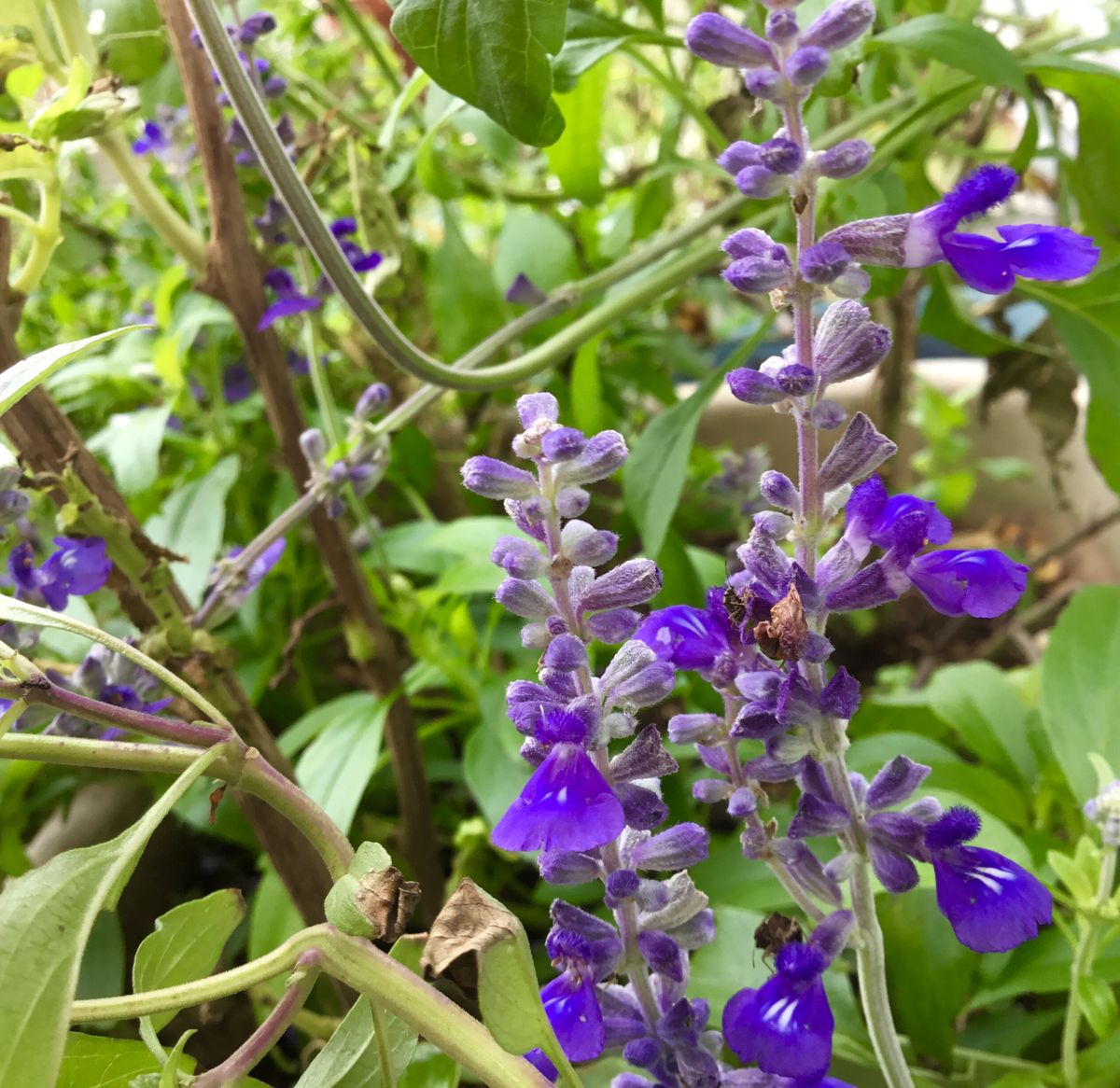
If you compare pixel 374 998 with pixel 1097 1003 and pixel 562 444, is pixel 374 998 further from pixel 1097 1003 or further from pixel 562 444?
pixel 1097 1003

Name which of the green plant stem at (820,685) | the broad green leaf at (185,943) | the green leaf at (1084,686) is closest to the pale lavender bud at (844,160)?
the green plant stem at (820,685)

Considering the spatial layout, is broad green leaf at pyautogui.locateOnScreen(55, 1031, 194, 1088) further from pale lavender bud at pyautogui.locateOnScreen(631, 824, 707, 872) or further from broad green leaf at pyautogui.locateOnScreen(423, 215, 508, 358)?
broad green leaf at pyautogui.locateOnScreen(423, 215, 508, 358)

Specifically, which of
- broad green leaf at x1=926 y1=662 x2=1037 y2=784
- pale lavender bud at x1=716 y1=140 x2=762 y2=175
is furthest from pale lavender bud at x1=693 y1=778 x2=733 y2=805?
broad green leaf at x1=926 y1=662 x2=1037 y2=784

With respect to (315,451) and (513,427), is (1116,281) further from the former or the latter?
(513,427)

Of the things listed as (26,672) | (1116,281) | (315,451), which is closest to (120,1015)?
(26,672)

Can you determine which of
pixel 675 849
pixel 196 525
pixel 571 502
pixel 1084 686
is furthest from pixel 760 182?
pixel 196 525

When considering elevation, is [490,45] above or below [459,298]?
above

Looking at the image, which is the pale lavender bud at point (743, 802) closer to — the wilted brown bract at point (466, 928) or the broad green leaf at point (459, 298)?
the wilted brown bract at point (466, 928)
